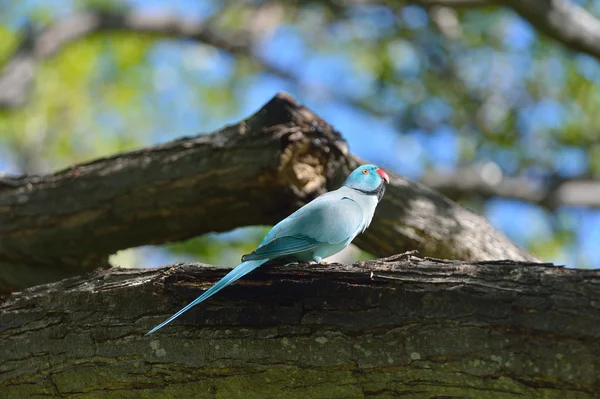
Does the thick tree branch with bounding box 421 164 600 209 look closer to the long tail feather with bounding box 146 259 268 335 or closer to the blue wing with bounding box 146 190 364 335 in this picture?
the blue wing with bounding box 146 190 364 335

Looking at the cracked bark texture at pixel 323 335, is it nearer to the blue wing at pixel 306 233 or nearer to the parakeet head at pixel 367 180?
the blue wing at pixel 306 233

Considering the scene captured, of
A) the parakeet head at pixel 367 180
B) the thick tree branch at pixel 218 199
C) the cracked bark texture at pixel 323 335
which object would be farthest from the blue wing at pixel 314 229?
the thick tree branch at pixel 218 199

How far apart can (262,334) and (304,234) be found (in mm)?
536

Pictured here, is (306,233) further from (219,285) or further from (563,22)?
(563,22)

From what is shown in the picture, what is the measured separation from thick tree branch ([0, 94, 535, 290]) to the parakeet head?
0.40 metres

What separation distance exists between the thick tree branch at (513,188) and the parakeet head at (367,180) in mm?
3417

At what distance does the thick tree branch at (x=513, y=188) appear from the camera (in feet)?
23.5

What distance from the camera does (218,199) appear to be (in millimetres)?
4203

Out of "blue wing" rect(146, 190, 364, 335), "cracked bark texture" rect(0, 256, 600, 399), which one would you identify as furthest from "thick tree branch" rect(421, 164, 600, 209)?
"cracked bark texture" rect(0, 256, 600, 399)

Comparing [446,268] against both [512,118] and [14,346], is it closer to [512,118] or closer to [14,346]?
[14,346]

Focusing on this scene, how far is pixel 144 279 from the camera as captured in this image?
2.90m

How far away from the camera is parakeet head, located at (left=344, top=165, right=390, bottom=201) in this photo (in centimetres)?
366

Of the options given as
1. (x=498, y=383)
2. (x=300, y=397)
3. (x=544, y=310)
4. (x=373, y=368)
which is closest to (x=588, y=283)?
(x=544, y=310)

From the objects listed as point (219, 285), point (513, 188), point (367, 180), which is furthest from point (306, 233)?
point (513, 188)
